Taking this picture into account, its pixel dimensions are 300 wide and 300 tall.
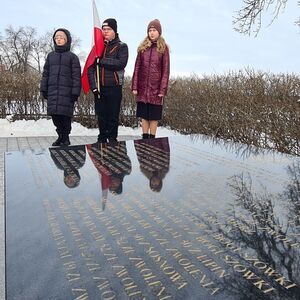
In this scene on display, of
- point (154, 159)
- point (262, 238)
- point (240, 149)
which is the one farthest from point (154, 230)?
point (240, 149)

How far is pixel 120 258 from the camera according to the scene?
4.75ft

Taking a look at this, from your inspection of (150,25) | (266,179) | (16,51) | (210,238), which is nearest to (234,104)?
(150,25)

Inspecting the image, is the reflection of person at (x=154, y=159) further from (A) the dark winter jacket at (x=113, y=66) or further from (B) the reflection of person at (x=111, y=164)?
(A) the dark winter jacket at (x=113, y=66)

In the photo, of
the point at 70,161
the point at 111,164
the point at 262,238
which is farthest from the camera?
the point at 70,161

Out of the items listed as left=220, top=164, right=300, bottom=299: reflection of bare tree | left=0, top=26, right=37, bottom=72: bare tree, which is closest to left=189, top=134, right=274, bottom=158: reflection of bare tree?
left=220, top=164, right=300, bottom=299: reflection of bare tree

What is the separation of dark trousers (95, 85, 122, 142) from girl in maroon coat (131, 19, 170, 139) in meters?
0.30

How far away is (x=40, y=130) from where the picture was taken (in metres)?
9.14

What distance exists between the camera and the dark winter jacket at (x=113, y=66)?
18.1 ft

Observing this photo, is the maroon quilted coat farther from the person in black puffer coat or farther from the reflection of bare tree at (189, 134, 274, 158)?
the reflection of bare tree at (189, 134, 274, 158)

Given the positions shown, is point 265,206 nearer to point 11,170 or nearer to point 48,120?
point 11,170

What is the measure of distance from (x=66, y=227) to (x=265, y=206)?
95cm

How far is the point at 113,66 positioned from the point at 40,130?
4.19 meters

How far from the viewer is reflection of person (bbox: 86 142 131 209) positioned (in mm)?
2400

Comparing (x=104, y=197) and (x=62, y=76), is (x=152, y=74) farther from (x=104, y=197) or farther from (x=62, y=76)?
(x=104, y=197)
